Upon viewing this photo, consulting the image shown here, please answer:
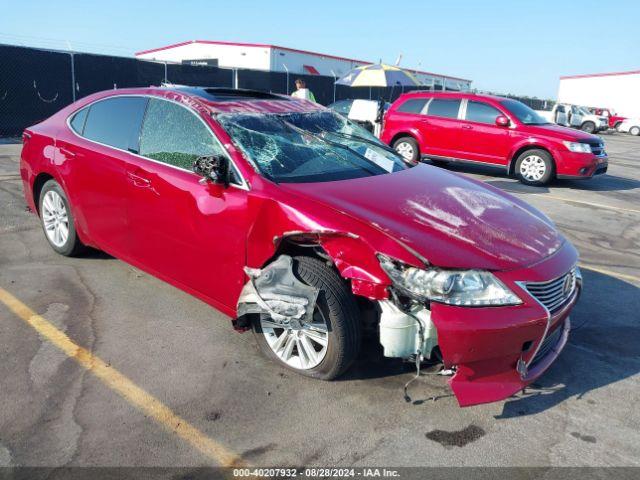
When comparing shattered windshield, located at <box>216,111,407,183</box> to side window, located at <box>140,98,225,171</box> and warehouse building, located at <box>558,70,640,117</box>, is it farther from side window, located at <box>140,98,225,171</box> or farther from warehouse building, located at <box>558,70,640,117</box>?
warehouse building, located at <box>558,70,640,117</box>

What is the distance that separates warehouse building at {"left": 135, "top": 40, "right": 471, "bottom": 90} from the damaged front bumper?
105ft

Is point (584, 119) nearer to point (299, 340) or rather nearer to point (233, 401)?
point (299, 340)

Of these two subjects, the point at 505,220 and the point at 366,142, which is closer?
the point at 505,220

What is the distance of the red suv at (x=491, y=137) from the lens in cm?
1037

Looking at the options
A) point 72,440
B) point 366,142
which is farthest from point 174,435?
point 366,142

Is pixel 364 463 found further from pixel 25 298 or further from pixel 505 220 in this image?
pixel 25 298

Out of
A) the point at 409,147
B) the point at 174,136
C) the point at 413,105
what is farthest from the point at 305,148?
the point at 413,105

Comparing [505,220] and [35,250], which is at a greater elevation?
[505,220]

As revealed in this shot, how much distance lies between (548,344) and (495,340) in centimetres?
64

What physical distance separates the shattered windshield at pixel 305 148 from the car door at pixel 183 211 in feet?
0.68

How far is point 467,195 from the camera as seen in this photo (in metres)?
3.73

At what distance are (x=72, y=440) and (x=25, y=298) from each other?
1.99 metres

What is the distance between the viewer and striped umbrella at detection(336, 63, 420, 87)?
14266mm

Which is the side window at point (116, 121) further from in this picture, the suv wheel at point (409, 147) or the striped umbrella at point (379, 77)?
the striped umbrella at point (379, 77)
